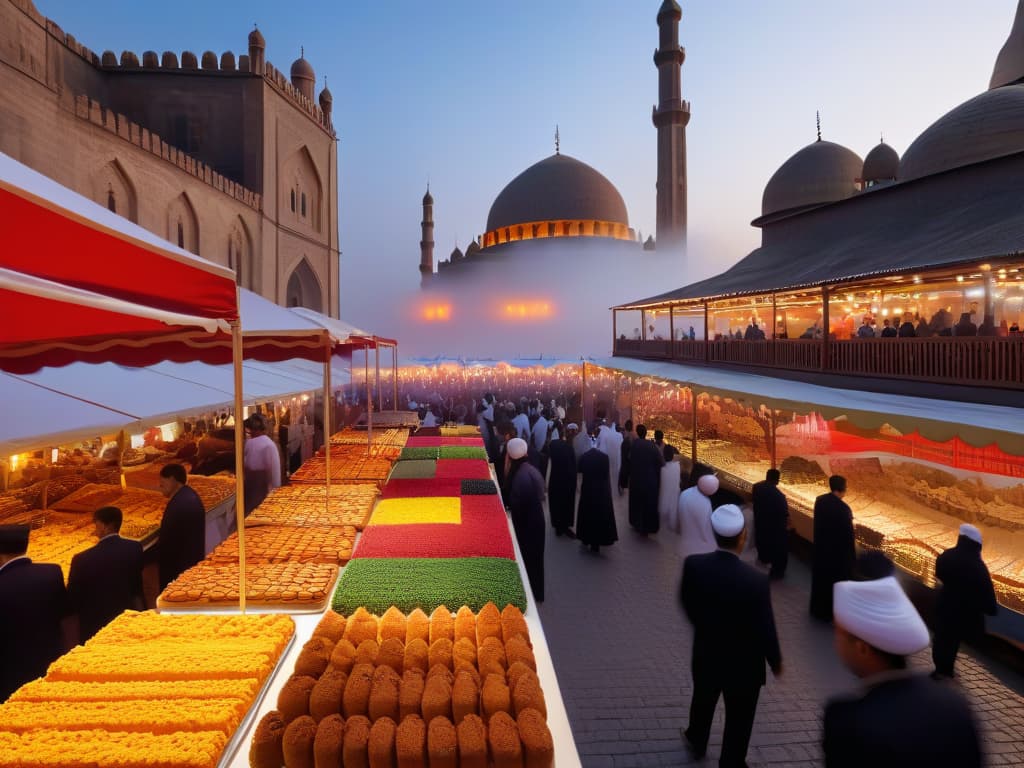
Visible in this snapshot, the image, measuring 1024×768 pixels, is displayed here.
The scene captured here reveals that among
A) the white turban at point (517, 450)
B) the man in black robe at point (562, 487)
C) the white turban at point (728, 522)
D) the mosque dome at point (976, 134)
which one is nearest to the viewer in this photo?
the white turban at point (728, 522)

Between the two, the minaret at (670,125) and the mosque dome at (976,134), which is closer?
the mosque dome at (976,134)

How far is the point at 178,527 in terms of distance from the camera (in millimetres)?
4848

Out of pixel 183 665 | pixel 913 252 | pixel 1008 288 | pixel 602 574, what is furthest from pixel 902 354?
pixel 183 665

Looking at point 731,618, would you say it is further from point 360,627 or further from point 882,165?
point 882,165

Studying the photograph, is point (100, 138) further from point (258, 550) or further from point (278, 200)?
point (258, 550)

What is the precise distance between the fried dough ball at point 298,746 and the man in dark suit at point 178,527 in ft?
10.5

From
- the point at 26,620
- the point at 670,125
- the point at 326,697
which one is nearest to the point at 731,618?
the point at 326,697

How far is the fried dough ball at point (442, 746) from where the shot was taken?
6.84 ft

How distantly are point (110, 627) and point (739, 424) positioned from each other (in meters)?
11.0

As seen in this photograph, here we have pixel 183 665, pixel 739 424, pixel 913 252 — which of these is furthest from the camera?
pixel 739 424

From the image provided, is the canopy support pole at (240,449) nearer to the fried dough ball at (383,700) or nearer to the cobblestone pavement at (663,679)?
the fried dough ball at (383,700)

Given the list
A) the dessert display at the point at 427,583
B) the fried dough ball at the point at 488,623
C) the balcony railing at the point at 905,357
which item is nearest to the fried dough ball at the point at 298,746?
the fried dough ball at the point at 488,623

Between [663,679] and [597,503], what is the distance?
10.0 ft

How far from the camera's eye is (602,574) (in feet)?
22.4
